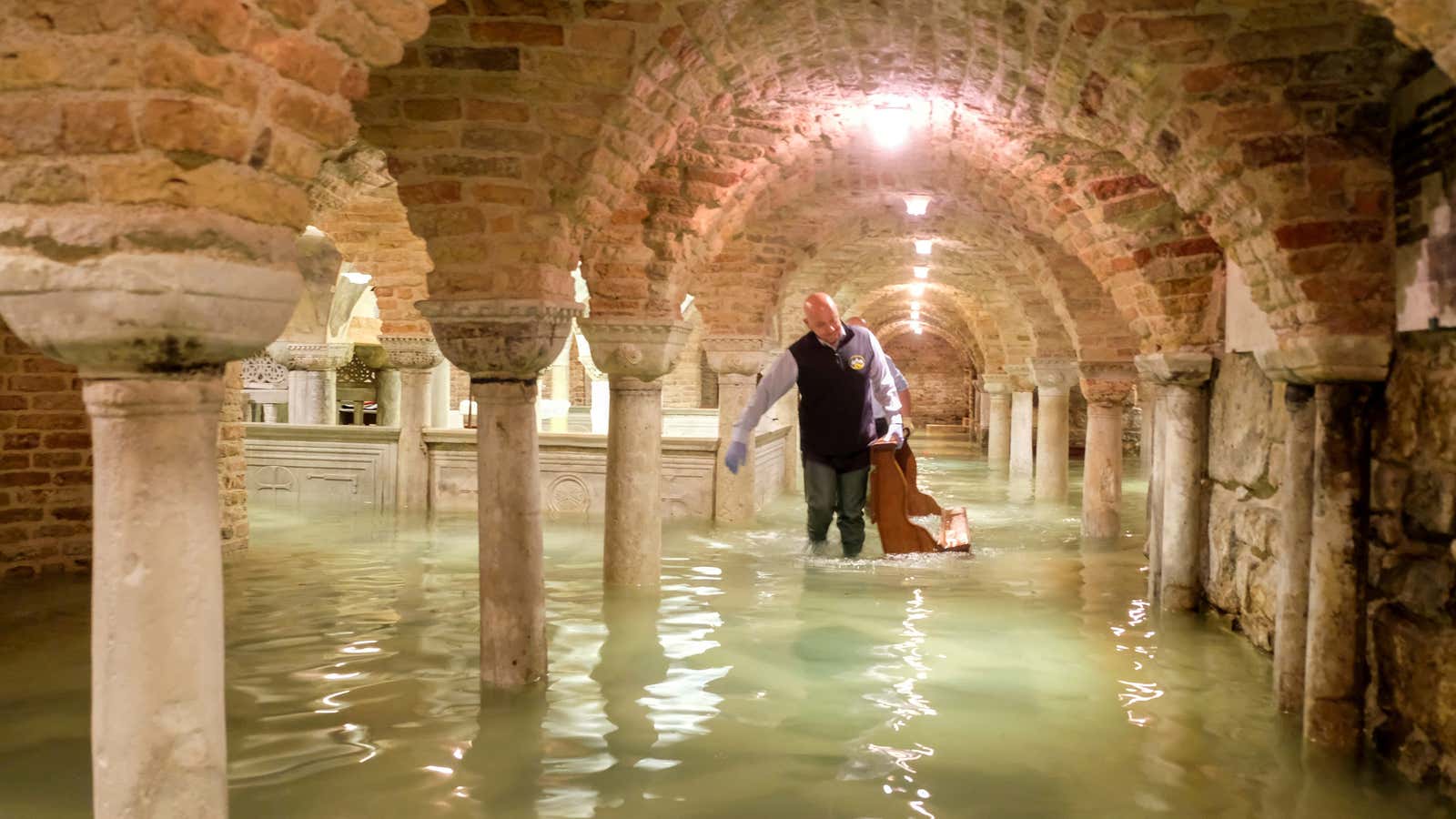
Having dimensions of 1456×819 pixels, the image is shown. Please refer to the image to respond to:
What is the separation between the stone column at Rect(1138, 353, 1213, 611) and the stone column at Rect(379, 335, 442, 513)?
673cm

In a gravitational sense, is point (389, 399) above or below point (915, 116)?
below

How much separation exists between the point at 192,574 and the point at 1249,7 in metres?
3.54

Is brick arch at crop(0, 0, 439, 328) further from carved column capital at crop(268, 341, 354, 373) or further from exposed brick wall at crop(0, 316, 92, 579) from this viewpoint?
carved column capital at crop(268, 341, 354, 373)

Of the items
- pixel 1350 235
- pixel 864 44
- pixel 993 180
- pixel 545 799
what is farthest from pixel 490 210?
pixel 993 180

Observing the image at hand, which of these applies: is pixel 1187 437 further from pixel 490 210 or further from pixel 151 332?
pixel 151 332

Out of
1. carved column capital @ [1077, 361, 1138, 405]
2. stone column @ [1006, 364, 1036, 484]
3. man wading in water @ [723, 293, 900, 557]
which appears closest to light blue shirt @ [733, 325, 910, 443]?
man wading in water @ [723, 293, 900, 557]

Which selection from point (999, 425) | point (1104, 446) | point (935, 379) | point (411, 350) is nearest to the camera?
point (1104, 446)

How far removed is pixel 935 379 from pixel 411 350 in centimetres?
2328

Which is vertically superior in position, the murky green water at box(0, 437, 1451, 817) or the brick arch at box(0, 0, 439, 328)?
the brick arch at box(0, 0, 439, 328)

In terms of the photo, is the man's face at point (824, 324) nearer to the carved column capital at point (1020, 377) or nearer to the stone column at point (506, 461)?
the stone column at point (506, 461)

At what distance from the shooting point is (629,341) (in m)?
6.17

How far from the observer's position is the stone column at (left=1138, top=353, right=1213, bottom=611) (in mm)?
5949

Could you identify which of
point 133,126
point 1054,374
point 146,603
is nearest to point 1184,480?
point 146,603

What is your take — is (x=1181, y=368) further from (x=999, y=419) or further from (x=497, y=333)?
(x=999, y=419)
